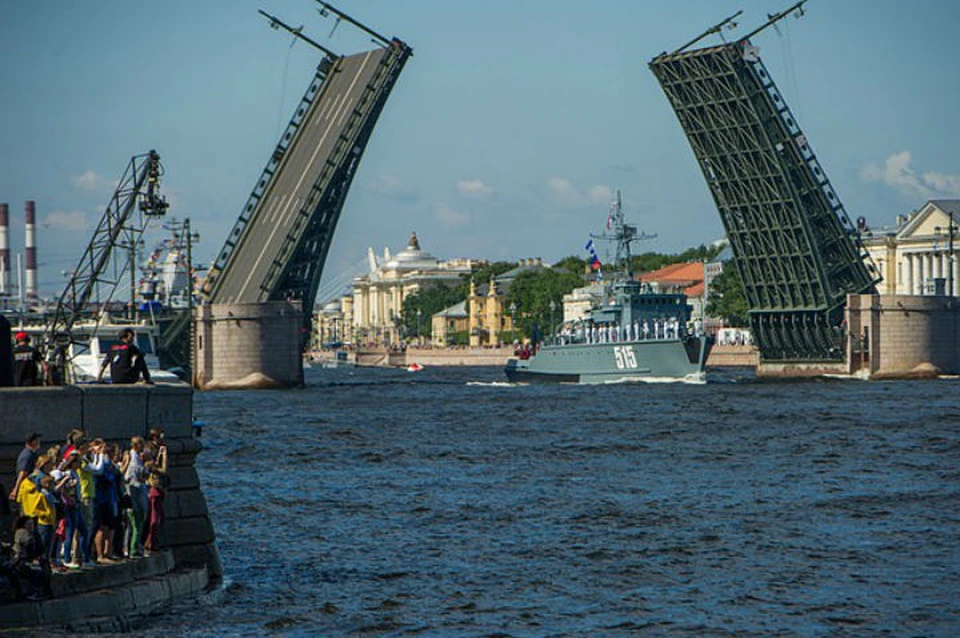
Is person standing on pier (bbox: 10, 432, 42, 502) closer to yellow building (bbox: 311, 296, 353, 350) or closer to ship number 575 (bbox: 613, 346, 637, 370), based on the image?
ship number 575 (bbox: 613, 346, 637, 370)

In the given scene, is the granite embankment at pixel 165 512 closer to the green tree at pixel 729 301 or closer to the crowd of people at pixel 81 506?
the crowd of people at pixel 81 506

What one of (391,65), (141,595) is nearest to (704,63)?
(391,65)

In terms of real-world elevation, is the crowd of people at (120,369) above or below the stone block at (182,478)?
above

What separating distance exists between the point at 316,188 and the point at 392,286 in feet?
414

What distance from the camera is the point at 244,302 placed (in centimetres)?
4909

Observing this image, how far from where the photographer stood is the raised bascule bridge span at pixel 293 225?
41625mm

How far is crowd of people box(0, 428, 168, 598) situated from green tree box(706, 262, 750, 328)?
70.3 meters

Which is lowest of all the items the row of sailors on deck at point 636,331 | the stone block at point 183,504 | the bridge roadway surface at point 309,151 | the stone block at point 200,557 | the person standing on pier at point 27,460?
the stone block at point 200,557

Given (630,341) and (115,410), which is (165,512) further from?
(630,341)

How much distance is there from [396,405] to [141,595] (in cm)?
3166

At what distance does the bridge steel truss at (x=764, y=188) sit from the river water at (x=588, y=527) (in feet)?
31.7

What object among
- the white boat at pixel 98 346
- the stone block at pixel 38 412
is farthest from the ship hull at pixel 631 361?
the stone block at pixel 38 412

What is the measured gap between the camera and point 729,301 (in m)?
84.6

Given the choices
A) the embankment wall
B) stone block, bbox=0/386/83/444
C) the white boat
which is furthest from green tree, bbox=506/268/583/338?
stone block, bbox=0/386/83/444
